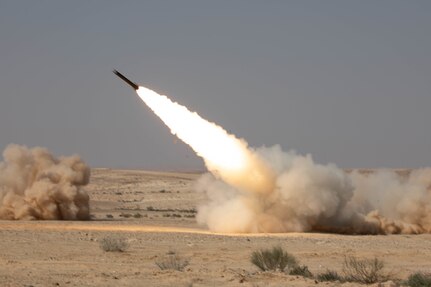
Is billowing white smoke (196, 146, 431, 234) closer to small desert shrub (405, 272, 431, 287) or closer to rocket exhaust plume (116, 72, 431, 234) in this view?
rocket exhaust plume (116, 72, 431, 234)

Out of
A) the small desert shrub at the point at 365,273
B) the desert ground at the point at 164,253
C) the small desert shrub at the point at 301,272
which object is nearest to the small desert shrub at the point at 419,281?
the small desert shrub at the point at 365,273

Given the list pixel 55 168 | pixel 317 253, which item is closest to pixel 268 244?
pixel 317 253

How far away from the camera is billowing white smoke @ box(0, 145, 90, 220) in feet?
122

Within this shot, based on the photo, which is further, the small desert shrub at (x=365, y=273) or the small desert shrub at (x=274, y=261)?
the small desert shrub at (x=274, y=261)

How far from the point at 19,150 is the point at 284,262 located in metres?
21.8

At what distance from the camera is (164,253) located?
23469 mm

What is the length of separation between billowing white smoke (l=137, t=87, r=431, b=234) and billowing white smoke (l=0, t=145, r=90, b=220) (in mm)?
5925

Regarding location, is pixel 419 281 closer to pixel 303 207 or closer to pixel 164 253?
pixel 164 253

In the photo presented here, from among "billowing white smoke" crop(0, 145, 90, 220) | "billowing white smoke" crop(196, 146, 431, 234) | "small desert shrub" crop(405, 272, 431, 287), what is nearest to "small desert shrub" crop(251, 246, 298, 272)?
"small desert shrub" crop(405, 272, 431, 287)

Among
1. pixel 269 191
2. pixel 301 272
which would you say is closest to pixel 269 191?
pixel 269 191

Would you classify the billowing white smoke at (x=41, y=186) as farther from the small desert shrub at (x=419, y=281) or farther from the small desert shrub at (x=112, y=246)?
the small desert shrub at (x=419, y=281)

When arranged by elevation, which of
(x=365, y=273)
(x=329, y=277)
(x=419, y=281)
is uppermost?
(x=365, y=273)

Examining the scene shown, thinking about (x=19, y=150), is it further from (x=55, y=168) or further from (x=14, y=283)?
(x=14, y=283)

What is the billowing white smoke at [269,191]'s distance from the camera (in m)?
32.5
